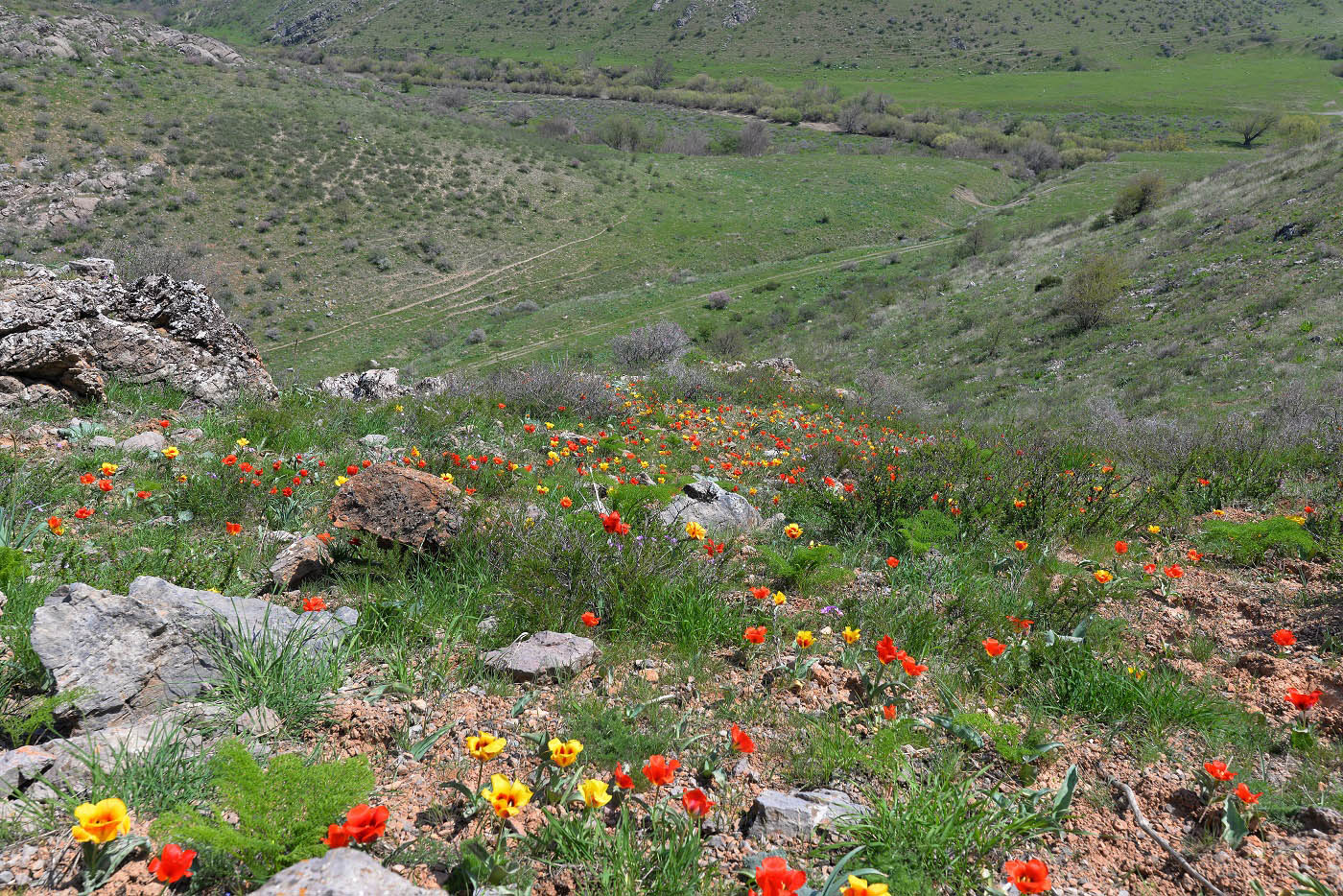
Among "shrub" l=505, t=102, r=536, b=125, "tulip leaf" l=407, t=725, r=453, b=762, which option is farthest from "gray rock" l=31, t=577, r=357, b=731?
"shrub" l=505, t=102, r=536, b=125

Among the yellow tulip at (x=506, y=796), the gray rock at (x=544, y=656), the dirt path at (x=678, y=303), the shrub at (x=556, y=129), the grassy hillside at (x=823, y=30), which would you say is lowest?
the dirt path at (x=678, y=303)

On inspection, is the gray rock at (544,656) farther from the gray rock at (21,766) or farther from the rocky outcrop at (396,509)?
the gray rock at (21,766)

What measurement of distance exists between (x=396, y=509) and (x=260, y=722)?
1.44 meters

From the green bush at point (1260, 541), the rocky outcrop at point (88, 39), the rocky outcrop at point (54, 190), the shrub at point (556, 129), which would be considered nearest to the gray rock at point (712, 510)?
the green bush at point (1260, 541)

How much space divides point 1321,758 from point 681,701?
2.56 meters

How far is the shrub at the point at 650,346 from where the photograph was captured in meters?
18.3

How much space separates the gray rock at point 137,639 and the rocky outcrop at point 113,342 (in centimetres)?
435

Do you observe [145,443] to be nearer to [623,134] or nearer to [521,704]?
[521,704]

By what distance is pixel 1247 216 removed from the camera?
19969 mm

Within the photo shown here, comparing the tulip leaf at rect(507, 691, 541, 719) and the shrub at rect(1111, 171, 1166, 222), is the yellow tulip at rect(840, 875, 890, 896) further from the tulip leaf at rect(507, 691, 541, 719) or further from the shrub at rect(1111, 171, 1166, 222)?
the shrub at rect(1111, 171, 1166, 222)

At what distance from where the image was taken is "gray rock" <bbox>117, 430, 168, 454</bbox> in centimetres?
469

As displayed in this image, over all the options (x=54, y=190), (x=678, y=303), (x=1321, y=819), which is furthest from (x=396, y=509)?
(x=54, y=190)

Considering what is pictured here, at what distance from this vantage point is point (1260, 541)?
13.9 ft

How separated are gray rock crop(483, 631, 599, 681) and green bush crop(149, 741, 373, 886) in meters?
0.91
